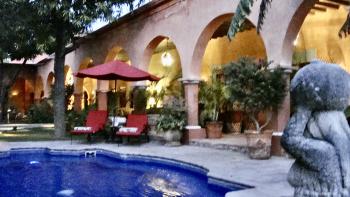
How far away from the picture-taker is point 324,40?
15.4 meters

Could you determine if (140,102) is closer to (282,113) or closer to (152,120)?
(152,120)

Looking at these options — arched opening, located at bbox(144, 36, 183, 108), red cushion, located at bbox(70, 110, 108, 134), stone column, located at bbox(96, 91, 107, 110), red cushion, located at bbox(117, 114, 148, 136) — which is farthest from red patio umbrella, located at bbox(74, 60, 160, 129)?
stone column, located at bbox(96, 91, 107, 110)

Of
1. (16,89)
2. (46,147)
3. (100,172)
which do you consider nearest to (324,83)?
(100,172)

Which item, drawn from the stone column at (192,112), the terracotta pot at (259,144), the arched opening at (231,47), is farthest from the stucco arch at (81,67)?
the terracotta pot at (259,144)

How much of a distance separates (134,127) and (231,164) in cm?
545

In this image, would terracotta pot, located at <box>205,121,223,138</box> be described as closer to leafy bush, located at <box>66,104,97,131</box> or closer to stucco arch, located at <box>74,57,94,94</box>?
leafy bush, located at <box>66,104,97,131</box>

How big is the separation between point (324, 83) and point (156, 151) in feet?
28.5

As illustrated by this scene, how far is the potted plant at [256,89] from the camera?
32.7ft

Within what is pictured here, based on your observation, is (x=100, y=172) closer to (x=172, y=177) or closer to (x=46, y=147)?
(x=172, y=177)

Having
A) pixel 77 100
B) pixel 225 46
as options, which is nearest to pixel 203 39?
pixel 225 46

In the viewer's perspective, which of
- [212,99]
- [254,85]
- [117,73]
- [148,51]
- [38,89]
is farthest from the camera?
[38,89]

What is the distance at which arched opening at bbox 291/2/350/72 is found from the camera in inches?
580

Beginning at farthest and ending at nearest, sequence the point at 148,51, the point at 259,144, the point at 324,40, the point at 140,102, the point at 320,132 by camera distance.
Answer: the point at 148,51 < the point at 140,102 < the point at 324,40 < the point at 259,144 < the point at 320,132

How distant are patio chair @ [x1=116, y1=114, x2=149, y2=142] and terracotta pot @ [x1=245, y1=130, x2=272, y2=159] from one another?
4.53 m
